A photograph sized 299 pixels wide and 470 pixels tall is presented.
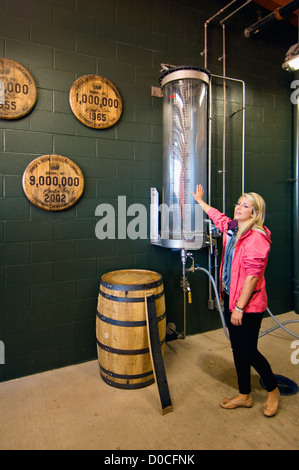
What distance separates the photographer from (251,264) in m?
1.70

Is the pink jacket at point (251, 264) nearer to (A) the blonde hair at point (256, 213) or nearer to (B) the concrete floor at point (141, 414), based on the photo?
(A) the blonde hair at point (256, 213)

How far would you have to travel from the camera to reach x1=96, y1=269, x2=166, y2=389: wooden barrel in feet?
6.51

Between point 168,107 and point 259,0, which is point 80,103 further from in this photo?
point 259,0

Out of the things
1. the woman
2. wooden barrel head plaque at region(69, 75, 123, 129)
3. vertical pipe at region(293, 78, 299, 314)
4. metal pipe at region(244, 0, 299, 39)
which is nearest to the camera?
the woman

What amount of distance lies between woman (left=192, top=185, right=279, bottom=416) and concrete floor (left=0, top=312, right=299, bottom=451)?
0.15 meters

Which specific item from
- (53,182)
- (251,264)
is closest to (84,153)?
(53,182)

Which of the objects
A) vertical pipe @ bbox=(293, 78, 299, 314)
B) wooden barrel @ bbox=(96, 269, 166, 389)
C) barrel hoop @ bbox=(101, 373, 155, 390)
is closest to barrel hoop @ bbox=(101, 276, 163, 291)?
wooden barrel @ bbox=(96, 269, 166, 389)

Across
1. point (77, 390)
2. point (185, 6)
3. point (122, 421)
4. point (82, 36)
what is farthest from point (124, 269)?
point (185, 6)

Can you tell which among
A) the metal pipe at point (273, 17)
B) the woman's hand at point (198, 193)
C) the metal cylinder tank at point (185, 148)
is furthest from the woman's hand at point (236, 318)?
the metal pipe at point (273, 17)

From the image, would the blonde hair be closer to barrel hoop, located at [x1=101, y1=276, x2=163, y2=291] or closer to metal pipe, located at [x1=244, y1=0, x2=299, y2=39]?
barrel hoop, located at [x1=101, y1=276, x2=163, y2=291]

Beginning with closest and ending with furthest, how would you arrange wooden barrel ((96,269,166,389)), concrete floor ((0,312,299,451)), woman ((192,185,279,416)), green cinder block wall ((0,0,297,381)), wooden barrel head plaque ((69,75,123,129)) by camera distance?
concrete floor ((0,312,299,451)) → woman ((192,185,279,416)) → wooden barrel ((96,269,166,389)) → green cinder block wall ((0,0,297,381)) → wooden barrel head plaque ((69,75,123,129))

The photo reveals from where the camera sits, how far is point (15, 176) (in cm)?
217

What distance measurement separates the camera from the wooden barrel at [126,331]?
6.51ft

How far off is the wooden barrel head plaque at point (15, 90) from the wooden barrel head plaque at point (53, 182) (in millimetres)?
354
